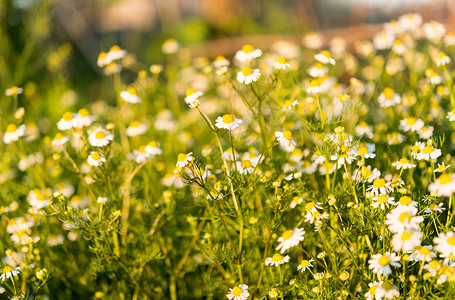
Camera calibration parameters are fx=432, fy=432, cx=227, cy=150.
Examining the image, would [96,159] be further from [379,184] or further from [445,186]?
[445,186]

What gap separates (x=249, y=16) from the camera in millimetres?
7980

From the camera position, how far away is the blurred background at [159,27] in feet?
16.4

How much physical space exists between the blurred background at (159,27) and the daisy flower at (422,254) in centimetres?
278

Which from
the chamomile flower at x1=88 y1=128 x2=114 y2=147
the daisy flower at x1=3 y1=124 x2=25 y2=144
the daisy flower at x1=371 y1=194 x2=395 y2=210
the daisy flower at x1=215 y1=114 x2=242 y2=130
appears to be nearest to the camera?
the daisy flower at x1=371 y1=194 x2=395 y2=210

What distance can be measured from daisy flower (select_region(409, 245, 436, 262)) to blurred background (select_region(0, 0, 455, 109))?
109 inches

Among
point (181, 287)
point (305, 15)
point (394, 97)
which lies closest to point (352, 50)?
point (305, 15)

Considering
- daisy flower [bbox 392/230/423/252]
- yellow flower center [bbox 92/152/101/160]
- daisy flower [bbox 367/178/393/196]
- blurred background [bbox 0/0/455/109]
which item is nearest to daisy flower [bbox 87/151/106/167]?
yellow flower center [bbox 92/152/101/160]

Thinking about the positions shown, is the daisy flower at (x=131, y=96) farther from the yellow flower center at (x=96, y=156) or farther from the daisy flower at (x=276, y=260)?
the daisy flower at (x=276, y=260)

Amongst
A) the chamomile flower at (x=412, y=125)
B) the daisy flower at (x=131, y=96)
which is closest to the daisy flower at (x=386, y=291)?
the chamomile flower at (x=412, y=125)

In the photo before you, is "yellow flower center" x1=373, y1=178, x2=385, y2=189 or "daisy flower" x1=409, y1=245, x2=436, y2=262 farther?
"yellow flower center" x1=373, y1=178, x2=385, y2=189

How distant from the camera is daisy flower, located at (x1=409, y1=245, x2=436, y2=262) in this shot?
166 cm

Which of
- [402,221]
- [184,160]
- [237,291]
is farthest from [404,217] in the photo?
[184,160]

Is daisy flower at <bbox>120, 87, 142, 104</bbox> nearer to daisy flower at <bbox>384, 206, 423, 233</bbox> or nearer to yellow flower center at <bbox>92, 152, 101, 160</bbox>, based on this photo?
yellow flower center at <bbox>92, 152, 101, 160</bbox>

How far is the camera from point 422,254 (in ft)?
5.51
